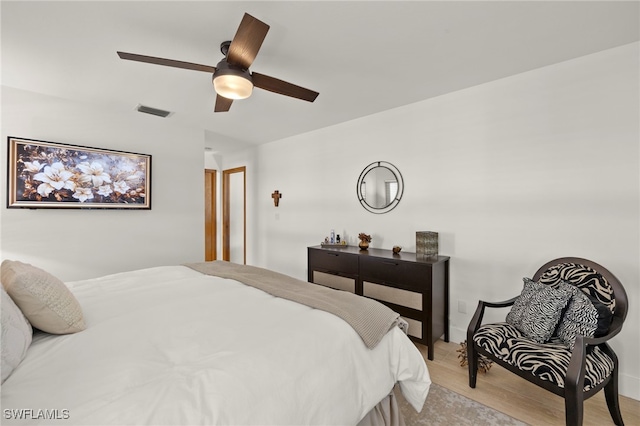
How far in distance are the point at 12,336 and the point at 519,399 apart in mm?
2865

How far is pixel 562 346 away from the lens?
1.84m

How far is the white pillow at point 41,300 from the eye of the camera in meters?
1.24

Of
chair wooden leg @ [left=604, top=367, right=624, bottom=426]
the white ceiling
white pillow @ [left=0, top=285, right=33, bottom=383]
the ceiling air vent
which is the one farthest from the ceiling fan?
chair wooden leg @ [left=604, top=367, right=624, bottom=426]

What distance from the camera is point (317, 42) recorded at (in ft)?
6.78

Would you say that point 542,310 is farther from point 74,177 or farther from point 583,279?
point 74,177

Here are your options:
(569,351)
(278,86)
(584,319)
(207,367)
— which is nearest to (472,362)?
(569,351)

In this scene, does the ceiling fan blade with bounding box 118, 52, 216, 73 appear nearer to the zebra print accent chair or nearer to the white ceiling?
the white ceiling

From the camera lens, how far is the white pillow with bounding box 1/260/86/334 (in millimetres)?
1243

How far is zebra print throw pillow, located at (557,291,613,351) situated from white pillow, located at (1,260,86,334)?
2801 millimetres

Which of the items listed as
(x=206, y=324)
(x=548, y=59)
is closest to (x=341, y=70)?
(x=548, y=59)

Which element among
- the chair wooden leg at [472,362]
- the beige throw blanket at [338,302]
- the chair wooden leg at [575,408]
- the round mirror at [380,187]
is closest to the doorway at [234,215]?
the round mirror at [380,187]

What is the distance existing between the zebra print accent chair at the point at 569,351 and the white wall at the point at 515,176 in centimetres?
34

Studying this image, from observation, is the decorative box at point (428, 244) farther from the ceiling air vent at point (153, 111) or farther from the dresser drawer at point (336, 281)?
the ceiling air vent at point (153, 111)

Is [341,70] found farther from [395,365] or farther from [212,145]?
[212,145]
